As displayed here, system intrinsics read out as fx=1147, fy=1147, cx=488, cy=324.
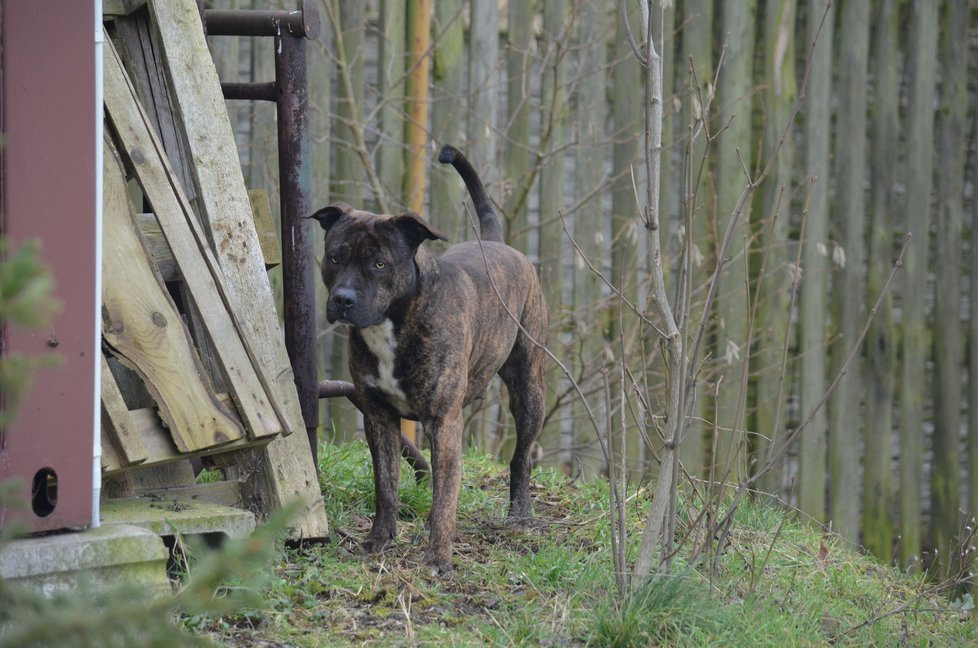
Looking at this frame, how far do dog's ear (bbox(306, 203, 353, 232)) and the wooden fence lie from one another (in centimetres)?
187

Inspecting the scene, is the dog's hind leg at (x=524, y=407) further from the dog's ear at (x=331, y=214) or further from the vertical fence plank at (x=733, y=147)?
the vertical fence plank at (x=733, y=147)

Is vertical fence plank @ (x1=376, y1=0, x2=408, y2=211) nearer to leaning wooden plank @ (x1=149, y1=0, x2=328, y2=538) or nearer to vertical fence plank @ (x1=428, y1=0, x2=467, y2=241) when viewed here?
vertical fence plank @ (x1=428, y1=0, x2=467, y2=241)

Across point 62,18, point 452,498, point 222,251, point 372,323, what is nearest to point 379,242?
point 372,323

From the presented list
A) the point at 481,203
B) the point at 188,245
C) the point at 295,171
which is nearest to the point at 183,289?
the point at 188,245

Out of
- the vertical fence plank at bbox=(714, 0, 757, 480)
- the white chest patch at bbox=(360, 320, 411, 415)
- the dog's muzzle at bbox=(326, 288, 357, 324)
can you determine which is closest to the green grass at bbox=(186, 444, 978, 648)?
the white chest patch at bbox=(360, 320, 411, 415)

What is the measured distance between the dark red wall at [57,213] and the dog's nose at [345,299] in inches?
35.5

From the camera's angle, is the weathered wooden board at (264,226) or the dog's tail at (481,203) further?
the dog's tail at (481,203)

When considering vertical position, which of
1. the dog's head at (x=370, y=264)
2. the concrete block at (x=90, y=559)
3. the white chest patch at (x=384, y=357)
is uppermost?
the dog's head at (x=370, y=264)

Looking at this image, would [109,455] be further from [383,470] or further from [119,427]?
[383,470]

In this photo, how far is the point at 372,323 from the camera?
4.12 meters

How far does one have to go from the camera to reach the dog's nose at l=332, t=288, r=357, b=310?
4.03m

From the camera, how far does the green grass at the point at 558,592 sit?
3525 millimetres

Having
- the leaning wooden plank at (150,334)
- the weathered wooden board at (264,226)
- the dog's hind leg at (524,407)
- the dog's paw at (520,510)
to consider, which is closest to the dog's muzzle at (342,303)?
the leaning wooden plank at (150,334)

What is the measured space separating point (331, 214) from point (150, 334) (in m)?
0.84
